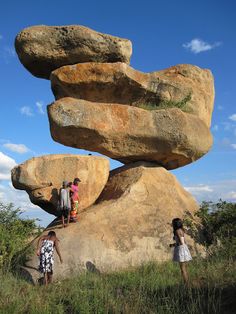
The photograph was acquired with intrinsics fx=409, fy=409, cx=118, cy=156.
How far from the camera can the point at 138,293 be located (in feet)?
23.7

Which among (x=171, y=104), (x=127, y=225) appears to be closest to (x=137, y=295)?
(x=127, y=225)

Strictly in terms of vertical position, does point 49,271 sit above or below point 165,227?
below

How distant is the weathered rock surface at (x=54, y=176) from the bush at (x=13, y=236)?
0.89m

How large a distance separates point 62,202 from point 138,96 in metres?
4.65

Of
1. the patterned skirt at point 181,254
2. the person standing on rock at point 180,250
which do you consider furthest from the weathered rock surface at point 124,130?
the patterned skirt at point 181,254

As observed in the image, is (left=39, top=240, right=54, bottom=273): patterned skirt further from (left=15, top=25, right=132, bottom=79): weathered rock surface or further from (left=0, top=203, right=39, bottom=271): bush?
(left=15, top=25, right=132, bottom=79): weathered rock surface

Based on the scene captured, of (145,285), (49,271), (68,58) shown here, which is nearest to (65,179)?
(49,271)

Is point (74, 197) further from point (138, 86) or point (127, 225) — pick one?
point (138, 86)

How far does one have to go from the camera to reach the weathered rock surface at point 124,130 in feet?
40.2

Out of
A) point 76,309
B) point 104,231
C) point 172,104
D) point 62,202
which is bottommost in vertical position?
point 76,309

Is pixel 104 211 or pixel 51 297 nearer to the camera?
pixel 51 297

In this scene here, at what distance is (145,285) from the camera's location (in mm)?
8008

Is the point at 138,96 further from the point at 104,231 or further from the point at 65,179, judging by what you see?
the point at 104,231

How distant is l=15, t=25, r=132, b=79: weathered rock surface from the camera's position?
1280 centimetres
